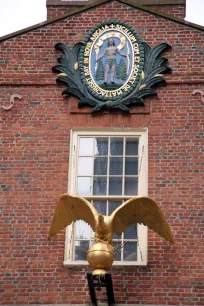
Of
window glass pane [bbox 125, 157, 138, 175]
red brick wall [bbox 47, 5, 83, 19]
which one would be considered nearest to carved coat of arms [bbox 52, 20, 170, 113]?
window glass pane [bbox 125, 157, 138, 175]

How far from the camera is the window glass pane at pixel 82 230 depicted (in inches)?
854

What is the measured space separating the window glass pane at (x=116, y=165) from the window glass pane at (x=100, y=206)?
621mm

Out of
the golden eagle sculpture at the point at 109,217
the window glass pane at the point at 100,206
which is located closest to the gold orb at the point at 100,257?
the golden eagle sculpture at the point at 109,217

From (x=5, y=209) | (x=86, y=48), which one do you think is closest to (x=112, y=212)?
(x=5, y=209)

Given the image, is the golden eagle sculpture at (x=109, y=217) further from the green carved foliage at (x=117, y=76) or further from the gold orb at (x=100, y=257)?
the green carved foliage at (x=117, y=76)

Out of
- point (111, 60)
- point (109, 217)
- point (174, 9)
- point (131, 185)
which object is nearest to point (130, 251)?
point (109, 217)

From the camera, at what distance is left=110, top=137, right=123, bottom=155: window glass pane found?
22281 mm

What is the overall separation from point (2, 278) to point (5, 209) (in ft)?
4.51

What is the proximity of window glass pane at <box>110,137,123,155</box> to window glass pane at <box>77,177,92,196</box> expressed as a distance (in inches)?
28.2

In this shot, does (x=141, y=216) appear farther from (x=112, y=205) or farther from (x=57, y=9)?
(x=57, y=9)

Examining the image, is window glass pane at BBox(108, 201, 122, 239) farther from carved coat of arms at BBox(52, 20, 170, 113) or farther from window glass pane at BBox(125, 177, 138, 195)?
carved coat of arms at BBox(52, 20, 170, 113)

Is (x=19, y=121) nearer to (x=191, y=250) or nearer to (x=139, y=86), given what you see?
(x=139, y=86)

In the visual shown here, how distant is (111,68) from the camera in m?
22.8

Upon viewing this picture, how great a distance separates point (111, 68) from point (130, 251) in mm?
3801
